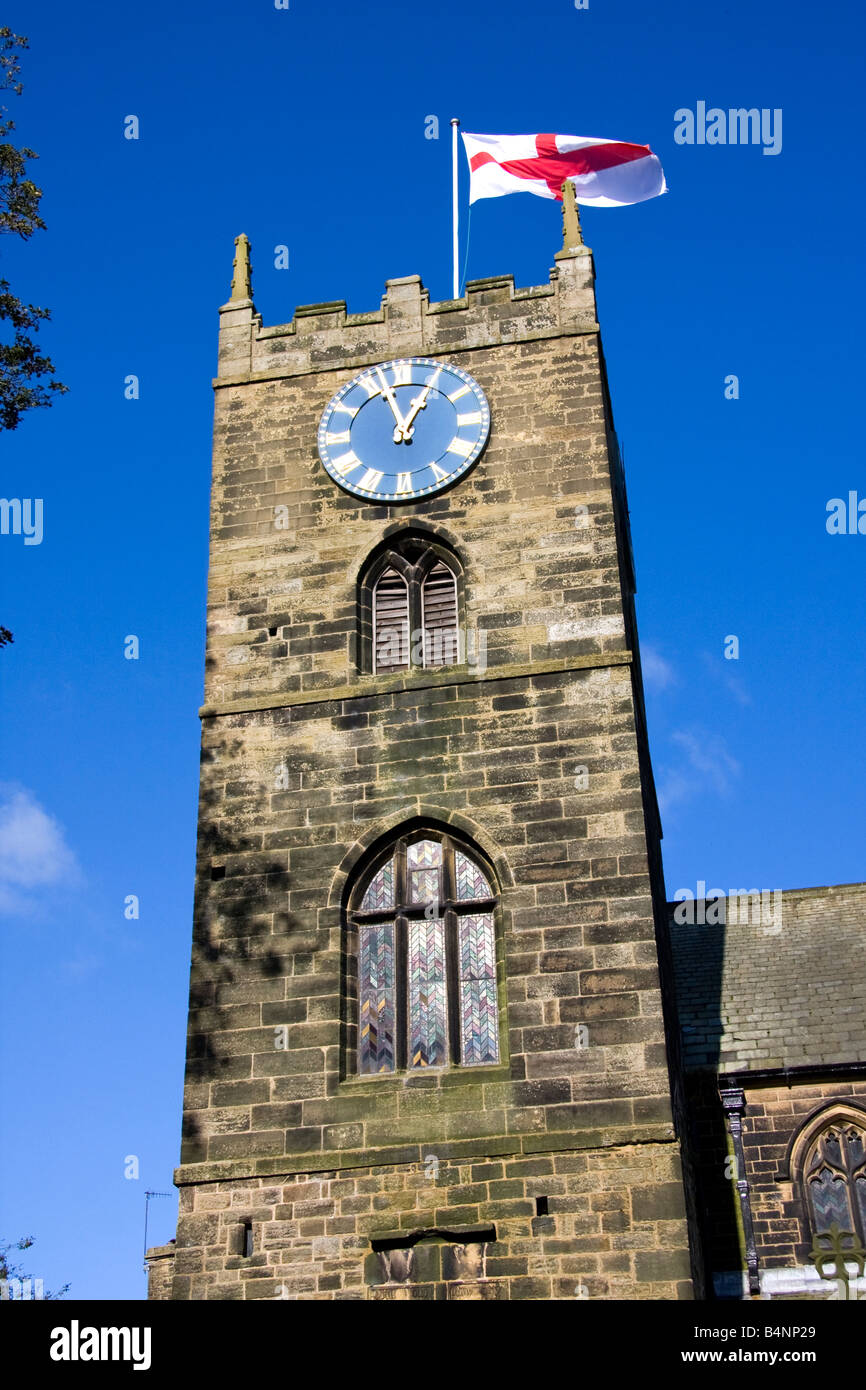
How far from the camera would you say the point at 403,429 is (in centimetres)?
2098

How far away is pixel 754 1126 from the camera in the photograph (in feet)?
72.0

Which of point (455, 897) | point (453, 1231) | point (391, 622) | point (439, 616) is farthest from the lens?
point (391, 622)

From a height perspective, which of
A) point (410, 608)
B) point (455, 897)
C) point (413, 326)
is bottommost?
point (455, 897)

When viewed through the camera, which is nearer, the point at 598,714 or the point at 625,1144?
the point at 625,1144

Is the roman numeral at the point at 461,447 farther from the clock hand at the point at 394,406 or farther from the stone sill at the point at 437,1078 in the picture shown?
the stone sill at the point at 437,1078

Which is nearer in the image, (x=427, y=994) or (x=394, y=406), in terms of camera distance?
(x=427, y=994)

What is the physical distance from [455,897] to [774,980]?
710 cm

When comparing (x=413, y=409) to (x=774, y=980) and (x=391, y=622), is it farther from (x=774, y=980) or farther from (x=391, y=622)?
(x=774, y=980)

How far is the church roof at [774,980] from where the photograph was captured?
73.4 ft

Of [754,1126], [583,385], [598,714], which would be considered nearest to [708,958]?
[754,1126]

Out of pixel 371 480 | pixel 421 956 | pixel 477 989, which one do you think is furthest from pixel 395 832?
pixel 371 480
